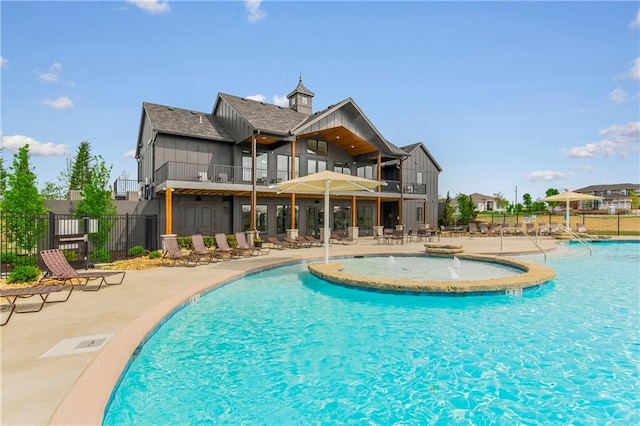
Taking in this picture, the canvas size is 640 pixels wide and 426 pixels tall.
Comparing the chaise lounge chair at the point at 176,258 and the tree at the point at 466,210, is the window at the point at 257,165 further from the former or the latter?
the tree at the point at 466,210

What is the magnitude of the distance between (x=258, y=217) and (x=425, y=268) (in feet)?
37.7

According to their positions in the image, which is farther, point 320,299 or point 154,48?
point 154,48

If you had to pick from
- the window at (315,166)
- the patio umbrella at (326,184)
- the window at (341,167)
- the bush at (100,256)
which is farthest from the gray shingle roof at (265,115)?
the bush at (100,256)

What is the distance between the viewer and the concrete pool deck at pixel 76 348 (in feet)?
9.35

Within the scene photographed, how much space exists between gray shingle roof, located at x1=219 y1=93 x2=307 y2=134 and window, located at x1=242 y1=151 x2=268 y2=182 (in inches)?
83.4

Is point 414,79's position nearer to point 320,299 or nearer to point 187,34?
point 187,34

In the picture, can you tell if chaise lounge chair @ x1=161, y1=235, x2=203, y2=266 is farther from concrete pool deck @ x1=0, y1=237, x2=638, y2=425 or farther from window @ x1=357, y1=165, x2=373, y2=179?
window @ x1=357, y1=165, x2=373, y2=179

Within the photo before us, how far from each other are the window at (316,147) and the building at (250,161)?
7 centimetres

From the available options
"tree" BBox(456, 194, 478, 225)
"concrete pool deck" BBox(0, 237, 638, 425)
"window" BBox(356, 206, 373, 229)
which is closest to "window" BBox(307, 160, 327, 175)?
"window" BBox(356, 206, 373, 229)

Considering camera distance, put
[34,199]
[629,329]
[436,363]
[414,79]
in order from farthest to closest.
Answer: [414,79] → [34,199] → [629,329] → [436,363]

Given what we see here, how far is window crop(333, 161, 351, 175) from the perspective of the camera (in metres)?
23.5

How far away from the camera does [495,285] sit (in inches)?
304

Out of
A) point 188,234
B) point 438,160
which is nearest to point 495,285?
point 188,234

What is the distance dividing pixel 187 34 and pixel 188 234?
10023 mm
